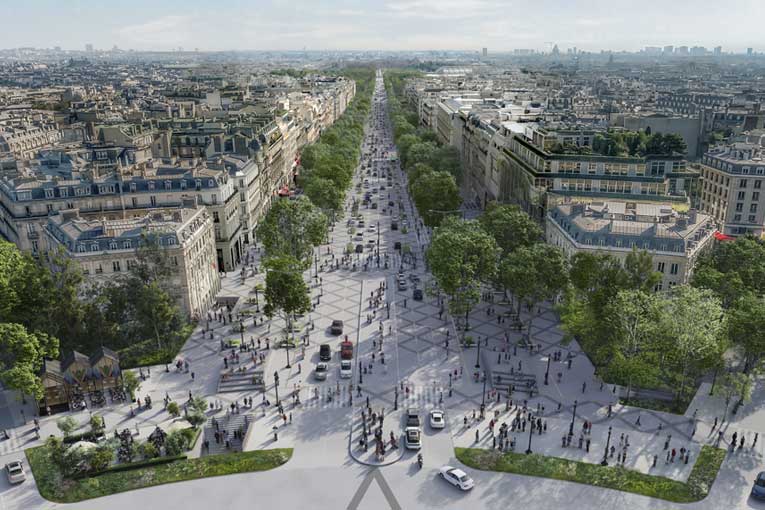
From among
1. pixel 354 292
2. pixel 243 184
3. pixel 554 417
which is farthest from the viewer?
pixel 243 184

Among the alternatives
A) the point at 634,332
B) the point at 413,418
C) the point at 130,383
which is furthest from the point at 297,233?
the point at 634,332

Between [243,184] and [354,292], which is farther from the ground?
[243,184]

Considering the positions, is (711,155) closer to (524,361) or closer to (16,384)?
(524,361)

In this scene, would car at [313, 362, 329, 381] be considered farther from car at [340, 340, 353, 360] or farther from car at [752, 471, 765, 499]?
car at [752, 471, 765, 499]

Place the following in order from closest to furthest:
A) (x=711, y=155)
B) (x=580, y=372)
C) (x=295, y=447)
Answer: (x=295, y=447) → (x=580, y=372) → (x=711, y=155)

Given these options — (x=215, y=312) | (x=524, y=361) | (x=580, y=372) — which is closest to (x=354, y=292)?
(x=215, y=312)
